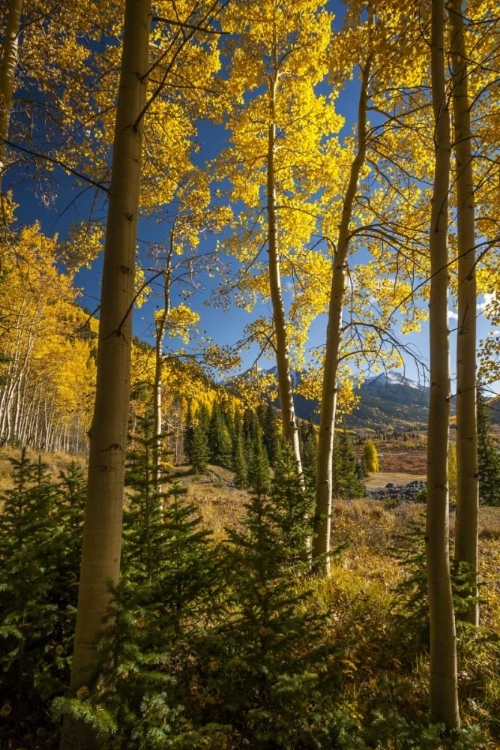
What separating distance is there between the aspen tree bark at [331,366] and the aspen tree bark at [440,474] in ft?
8.78

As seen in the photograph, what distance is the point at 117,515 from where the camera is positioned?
1792 mm

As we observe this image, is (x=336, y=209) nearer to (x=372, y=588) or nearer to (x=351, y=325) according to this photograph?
(x=351, y=325)

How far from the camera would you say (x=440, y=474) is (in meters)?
2.31

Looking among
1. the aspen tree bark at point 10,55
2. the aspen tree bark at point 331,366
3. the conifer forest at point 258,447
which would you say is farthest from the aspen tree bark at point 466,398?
the aspen tree bark at point 10,55

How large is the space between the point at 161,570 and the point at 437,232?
302cm

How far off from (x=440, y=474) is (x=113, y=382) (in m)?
1.99

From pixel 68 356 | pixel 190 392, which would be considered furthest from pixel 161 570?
pixel 68 356

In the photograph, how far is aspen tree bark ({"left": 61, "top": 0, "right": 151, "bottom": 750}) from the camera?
1744 mm

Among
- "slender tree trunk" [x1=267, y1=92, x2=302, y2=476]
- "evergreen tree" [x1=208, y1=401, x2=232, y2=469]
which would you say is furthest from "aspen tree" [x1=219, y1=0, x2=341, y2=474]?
"evergreen tree" [x1=208, y1=401, x2=232, y2=469]

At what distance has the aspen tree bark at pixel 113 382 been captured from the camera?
1.74 meters

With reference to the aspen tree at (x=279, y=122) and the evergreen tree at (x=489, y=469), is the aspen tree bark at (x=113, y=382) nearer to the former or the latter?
the aspen tree at (x=279, y=122)

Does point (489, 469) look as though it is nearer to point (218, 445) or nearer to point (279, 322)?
→ point (279, 322)

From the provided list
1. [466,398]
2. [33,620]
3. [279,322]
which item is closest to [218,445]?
[279,322]

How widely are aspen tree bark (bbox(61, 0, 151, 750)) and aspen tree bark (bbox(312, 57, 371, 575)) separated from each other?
368 cm
